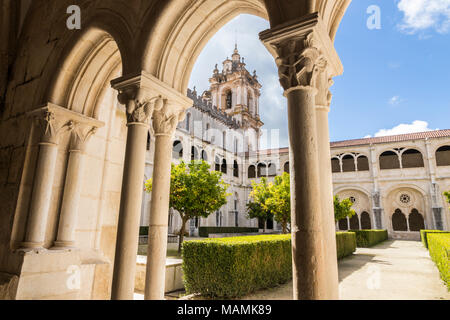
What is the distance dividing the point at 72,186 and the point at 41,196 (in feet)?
1.33

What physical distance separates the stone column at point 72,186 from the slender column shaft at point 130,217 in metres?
1.47

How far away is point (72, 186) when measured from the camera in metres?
4.07

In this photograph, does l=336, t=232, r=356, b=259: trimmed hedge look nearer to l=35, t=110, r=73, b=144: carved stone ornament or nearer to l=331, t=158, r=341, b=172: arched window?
l=35, t=110, r=73, b=144: carved stone ornament

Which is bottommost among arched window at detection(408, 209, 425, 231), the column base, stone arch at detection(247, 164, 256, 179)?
the column base

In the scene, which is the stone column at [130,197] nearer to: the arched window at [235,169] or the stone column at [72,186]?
the stone column at [72,186]

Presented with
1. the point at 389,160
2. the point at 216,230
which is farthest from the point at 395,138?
the point at 216,230

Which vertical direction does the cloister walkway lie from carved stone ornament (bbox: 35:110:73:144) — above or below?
below

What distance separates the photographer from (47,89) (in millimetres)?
4203

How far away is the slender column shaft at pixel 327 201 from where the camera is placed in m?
2.17

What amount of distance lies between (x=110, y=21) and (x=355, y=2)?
3.10 meters

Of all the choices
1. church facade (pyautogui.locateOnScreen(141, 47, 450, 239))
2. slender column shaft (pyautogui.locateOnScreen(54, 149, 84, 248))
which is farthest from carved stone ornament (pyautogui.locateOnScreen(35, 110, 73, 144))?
church facade (pyautogui.locateOnScreen(141, 47, 450, 239))

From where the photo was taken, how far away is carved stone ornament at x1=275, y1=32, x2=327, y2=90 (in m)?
2.21

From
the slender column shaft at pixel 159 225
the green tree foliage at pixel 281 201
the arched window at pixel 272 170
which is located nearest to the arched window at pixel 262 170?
the arched window at pixel 272 170

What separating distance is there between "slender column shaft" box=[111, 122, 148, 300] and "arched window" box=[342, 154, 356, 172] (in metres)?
28.5
